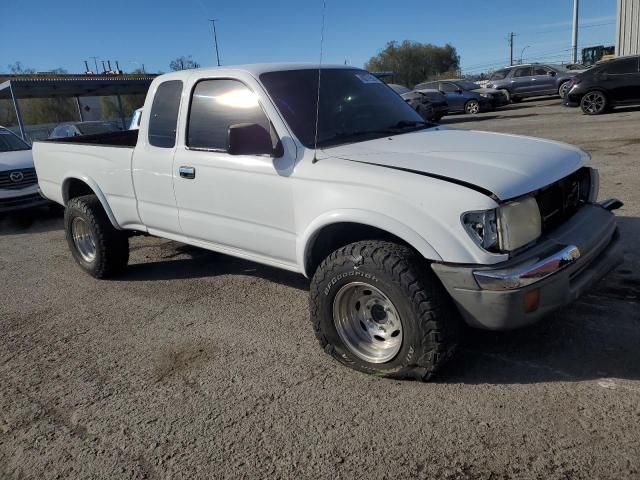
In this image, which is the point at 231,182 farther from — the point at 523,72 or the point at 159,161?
the point at 523,72

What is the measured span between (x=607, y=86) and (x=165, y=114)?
1457 cm

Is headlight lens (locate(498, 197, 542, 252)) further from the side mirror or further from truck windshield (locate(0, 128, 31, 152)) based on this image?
truck windshield (locate(0, 128, 31, 152))

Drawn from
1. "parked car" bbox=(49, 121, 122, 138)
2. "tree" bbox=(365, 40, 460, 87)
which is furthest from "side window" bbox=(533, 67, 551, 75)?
"tree" bbox=(365, 40, 460, 87)

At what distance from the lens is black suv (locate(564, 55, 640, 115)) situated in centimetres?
1492

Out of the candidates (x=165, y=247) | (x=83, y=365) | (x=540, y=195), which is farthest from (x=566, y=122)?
(x=83, y=365)

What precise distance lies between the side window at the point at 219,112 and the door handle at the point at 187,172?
7.5 inches

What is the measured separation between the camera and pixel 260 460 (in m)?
2.68

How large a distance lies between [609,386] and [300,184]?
2.12m

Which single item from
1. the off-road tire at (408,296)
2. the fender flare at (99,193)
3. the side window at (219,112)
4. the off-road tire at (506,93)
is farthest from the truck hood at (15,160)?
the off-road tire at (506,93)

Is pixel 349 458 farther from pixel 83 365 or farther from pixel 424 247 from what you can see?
pixel 83 365

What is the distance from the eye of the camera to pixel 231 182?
12.9ft

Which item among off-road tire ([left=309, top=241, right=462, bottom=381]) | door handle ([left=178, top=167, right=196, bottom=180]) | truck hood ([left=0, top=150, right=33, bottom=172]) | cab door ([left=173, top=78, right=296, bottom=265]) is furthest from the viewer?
truck hood ([left=0, top=150, right=33, bottom=172])

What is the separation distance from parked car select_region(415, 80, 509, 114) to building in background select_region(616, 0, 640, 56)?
532 centimetres

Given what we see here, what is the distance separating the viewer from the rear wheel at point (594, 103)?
50.9 ft
